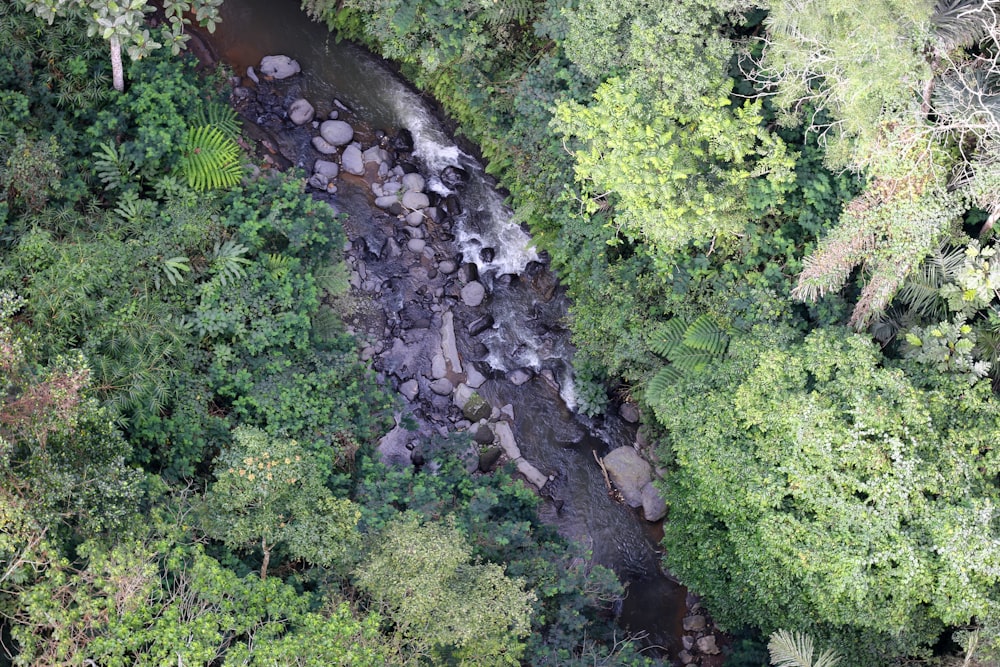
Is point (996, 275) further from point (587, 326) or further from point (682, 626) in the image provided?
point (682, 626)

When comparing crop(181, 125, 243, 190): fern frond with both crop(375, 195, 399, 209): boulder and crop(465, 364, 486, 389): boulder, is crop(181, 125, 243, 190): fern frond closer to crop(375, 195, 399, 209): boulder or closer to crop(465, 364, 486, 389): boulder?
crop(375, 195, 399, 209): boulder

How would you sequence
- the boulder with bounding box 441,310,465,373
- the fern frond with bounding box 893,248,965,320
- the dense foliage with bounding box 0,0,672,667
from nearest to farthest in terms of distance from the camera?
the dense foliage with bounding box 0,0,672,667, the fern frond with bounding box 893,248,965,320, the boulder with bounding box 441,310,465,373

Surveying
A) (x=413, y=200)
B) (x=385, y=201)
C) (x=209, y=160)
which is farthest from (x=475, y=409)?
(x=209, y=160)

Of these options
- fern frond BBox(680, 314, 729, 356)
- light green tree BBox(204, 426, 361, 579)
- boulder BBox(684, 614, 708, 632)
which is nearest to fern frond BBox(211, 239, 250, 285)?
light green tree BBox(204, 426, 361, 579)

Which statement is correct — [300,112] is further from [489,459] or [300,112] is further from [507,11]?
[489,459]

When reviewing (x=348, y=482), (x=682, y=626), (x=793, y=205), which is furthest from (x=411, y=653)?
(x=793, y=205)

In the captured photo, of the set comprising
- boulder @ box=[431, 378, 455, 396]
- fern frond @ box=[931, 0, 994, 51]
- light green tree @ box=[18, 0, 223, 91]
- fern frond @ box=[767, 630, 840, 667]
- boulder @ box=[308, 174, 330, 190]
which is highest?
fern frond @ box=[931, 0, 994, 51]
